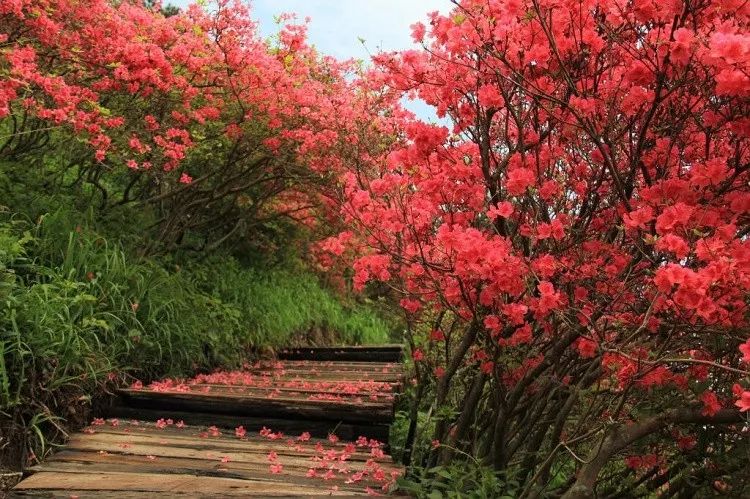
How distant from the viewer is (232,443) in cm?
407

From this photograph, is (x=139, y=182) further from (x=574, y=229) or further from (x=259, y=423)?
(x=574, y=229)

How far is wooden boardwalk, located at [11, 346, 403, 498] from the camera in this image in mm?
3168

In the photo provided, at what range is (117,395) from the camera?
4637 millimetres

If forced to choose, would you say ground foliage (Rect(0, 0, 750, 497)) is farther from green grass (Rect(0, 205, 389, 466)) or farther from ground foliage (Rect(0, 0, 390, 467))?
green grass (Rect(0, 205, 389, 466))

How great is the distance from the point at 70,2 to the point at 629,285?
4661 mm

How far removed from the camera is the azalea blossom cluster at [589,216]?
7.38 ft

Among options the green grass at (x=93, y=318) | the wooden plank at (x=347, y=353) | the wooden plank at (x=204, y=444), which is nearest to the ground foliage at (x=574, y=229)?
the green grass at (x=93, y=318)

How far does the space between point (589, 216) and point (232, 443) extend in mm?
2452

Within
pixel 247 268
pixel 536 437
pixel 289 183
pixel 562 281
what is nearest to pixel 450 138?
pixel 562 281

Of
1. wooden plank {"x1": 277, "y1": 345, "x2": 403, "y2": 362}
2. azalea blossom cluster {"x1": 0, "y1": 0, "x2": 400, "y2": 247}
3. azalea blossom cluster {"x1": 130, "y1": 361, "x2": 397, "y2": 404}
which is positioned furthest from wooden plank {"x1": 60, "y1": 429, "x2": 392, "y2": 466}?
wooden plank {"x1": 277, "y1": 345, "x2": 403, "y2": 362}

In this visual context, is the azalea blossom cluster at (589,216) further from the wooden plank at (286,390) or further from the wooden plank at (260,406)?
the wooden plank at (286,390)

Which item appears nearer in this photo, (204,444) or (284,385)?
(204,444)

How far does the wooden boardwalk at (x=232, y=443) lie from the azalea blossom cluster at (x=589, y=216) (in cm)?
68

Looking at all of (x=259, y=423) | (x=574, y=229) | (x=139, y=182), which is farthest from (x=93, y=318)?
(x=574, y=229)
